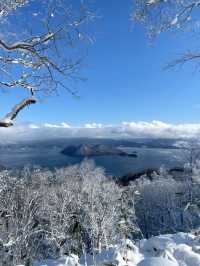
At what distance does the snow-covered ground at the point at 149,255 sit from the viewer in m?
5.48

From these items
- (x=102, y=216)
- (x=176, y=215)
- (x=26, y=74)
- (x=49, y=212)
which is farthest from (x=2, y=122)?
(x=176, y=215)

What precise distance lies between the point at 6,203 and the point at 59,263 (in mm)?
23209

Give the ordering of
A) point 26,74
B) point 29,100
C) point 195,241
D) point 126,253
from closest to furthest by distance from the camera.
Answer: point 29,100 → point 26,74 → point 126,253 → point 195,241

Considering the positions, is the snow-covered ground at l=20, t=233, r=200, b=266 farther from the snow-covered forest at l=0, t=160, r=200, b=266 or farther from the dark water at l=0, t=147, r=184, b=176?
the dark water at l=0, t=147, r=184, b=176

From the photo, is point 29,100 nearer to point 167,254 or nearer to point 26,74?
point 26,74

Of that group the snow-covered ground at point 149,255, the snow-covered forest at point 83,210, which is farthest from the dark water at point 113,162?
the snow-covered ground at point 149,255

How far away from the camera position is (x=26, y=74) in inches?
184

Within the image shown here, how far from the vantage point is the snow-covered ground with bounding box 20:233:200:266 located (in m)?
5.48

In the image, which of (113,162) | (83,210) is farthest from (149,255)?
(113,162)

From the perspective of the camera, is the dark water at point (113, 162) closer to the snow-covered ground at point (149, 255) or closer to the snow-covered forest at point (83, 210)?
the snow-covered forest at point (83, 210)

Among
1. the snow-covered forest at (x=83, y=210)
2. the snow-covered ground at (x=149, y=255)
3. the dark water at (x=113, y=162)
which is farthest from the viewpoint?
the dark water at (x=113, y=162)

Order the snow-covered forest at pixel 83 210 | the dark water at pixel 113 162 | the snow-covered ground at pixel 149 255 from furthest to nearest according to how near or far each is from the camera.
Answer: the dark water at pixel 113 162
the snow-covered forest at pixel 83 210
the snow-covered ground at pixel 149 255

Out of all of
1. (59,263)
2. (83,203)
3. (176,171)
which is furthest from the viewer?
(176,171)

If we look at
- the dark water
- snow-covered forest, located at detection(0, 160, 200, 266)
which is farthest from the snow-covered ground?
the dark water
